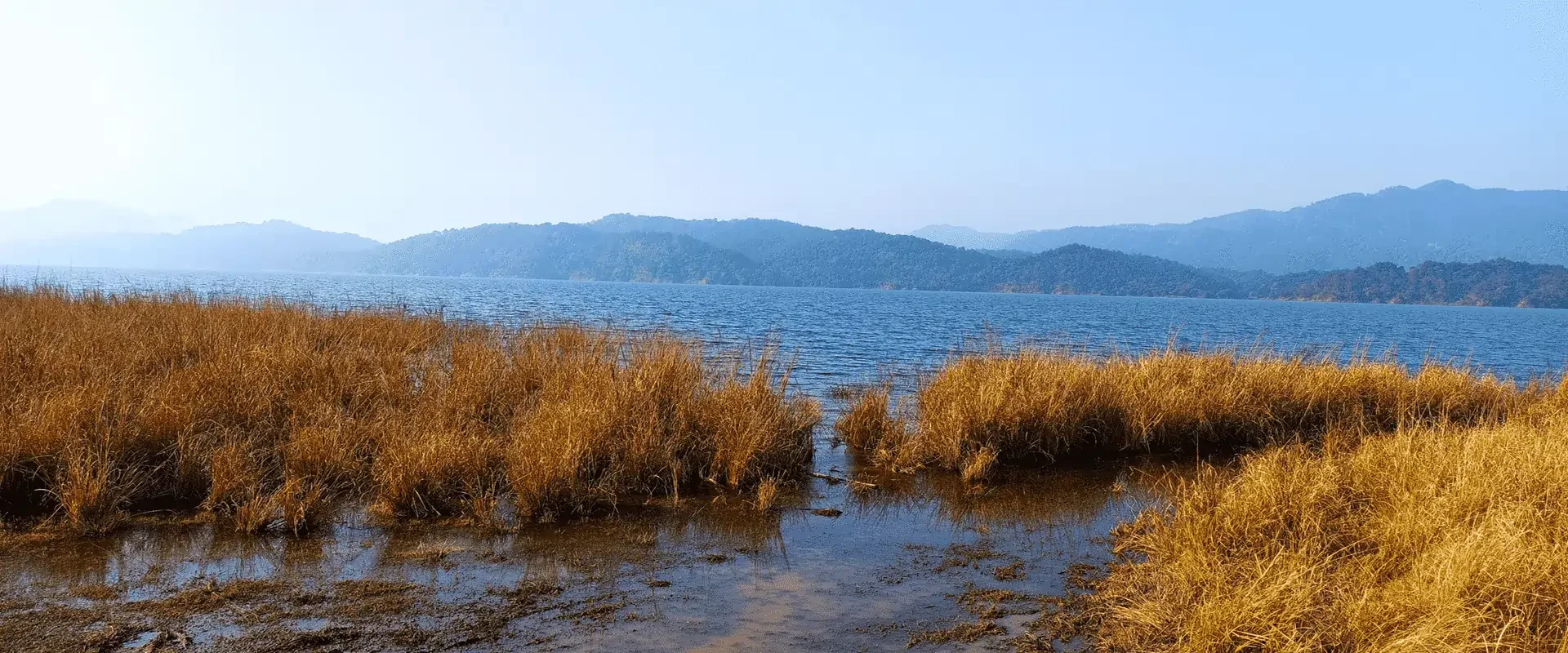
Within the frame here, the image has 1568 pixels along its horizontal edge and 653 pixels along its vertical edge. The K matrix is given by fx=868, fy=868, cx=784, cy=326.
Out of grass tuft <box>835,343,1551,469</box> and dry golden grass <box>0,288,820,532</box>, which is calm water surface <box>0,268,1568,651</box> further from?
grass tuft <box>835,343,1551,469</box>

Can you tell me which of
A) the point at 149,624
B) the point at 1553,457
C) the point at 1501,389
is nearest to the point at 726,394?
the point at 149,624

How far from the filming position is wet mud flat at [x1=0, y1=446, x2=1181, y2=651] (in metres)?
4.42

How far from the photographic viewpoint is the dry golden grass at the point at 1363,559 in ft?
12.6

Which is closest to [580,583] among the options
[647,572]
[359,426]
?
[647,572]

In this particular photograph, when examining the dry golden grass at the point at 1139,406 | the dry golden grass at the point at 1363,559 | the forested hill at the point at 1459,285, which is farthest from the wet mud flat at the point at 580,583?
the forested hill at the point at 1459,285

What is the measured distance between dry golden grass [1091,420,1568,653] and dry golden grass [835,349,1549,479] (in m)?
→ 2.28

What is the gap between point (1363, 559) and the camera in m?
4.82

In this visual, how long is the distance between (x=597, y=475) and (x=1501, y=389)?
42.9ft

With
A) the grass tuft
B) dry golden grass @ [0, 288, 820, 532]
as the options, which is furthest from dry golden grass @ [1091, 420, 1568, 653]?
dry golden grass @ [0, 288, 820, 532]

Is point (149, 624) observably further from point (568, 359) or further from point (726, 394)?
point (568, 359)

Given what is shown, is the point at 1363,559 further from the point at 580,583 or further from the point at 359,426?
the point at 359,426

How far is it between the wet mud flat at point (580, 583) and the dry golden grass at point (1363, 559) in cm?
Answer: 54

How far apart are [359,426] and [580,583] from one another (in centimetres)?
318

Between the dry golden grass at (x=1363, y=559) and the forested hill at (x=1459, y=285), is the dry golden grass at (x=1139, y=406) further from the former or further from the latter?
the forested hill at (x=1459, y=285)
